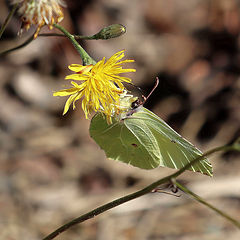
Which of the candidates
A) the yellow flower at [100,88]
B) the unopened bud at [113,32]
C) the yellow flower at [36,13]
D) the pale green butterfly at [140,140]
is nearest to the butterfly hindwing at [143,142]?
the pale green butterfly at [140,140]

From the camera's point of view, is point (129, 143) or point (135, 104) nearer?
point (135, 104)

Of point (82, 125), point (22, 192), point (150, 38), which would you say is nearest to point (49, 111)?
point (82, 125)

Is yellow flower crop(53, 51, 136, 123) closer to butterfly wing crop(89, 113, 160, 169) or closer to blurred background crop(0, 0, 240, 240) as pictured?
butterfly wing crop(89, 113, 160, 169)

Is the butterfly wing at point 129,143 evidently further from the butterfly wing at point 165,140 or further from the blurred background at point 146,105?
the blurred background at point 146,105

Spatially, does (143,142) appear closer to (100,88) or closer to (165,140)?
(165,140)

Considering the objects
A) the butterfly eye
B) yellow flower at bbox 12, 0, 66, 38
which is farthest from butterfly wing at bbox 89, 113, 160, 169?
yellow flower at bbox 12, 0, 66, 38

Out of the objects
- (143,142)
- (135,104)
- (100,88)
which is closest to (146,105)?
(143,142)

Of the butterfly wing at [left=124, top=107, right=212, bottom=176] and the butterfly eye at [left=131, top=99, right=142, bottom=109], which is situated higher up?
the butterfly eye at [left=131, top=99, right=142, bottom=109]
